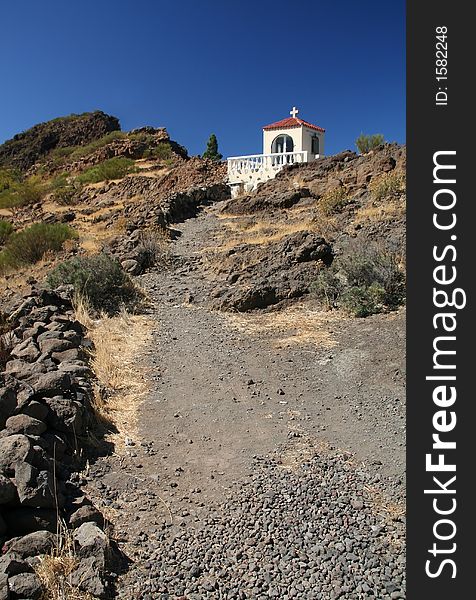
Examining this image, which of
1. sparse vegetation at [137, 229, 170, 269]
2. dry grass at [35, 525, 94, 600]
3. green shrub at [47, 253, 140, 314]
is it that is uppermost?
sparse vegetation at [137, 229, 170, 269]

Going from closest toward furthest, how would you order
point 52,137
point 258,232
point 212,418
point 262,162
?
point 212,418, point 258,232, point 262,162, point 52,137

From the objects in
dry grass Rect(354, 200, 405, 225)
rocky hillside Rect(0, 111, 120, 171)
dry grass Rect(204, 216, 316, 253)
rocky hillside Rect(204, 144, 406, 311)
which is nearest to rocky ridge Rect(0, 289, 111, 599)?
rocky hillside Rect(204, 144, 406, 311)

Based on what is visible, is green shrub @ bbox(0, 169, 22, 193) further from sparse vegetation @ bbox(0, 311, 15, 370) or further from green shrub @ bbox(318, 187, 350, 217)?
sparse vegetation @ bbox(0, 311, 15, 370)

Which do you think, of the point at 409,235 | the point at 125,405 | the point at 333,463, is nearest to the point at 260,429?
the point at 333,463

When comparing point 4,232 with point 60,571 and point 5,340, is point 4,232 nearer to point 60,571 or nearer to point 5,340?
point 5,340

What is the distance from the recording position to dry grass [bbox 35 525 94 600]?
6.89 feet

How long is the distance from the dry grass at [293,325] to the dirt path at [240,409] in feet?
0.08

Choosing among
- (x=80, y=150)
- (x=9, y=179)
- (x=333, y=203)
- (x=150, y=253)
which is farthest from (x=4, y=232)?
(x=80, y=150)

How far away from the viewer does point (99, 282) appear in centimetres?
779

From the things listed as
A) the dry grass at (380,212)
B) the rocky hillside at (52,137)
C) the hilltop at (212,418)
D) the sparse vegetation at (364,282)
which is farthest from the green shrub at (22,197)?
the sparse vegetation at (364,282)

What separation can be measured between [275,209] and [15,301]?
8305 mm

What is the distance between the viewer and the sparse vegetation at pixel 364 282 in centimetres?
663

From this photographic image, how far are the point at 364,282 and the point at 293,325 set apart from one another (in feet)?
4.63

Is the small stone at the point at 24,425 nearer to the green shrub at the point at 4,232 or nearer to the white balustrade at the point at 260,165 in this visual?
the green shrub at the point at 4,232
